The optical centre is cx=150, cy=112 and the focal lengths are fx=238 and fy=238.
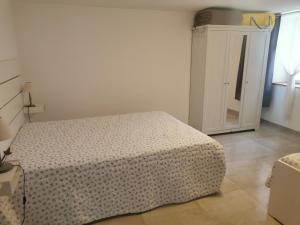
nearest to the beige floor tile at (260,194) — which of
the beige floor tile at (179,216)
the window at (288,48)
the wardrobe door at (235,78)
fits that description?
the beige floor tile at (179,216)

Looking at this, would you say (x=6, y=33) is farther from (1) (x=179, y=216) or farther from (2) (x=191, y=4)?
(1) (x=179, y=216)

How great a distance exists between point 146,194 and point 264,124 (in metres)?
3.65

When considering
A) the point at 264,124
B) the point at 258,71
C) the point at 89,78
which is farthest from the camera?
the point at 264,124

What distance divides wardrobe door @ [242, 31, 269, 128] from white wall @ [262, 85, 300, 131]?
47cm

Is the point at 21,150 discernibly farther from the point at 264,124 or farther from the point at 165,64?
the point at 264,124

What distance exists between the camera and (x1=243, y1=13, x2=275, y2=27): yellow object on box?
3.91 meters

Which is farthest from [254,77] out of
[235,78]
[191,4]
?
[191,4]

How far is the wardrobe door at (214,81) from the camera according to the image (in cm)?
383

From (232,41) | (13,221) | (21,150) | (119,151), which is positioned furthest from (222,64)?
(13,221)

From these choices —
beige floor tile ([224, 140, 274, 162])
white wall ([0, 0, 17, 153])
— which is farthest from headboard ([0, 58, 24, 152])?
beige floor tile ([224, 140, 274, 162])

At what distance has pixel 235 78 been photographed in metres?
4.14

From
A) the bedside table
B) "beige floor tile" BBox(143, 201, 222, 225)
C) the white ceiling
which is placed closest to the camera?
"beige floor tile" BBox(143, 201, 222, 225)

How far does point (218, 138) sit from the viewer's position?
4125 mm

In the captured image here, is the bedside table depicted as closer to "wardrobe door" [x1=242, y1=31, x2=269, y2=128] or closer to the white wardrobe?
the white wardrobe
